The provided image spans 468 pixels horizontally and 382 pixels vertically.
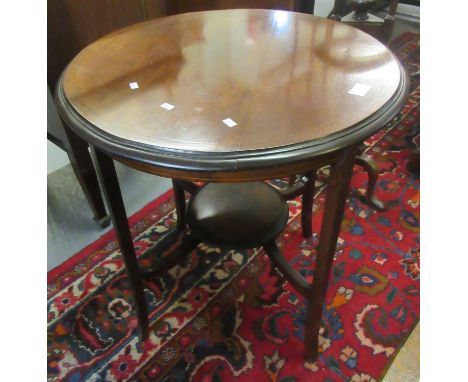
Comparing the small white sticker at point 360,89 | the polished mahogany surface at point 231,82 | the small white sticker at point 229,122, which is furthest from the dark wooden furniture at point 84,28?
the small white sticker at point 360,89

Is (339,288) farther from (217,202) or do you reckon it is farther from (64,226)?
(64,226)

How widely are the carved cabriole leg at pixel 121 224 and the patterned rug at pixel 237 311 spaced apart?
12cm

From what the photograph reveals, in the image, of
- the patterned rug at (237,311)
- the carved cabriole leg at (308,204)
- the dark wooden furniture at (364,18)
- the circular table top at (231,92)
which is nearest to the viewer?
the circular table top at (231,92)

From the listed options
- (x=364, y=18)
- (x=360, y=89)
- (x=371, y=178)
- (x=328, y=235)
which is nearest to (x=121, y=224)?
(x=328, y=235)

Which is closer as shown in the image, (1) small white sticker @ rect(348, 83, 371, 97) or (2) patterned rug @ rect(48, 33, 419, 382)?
(1) small white sticker @ rect(348, 83, 371, 97)

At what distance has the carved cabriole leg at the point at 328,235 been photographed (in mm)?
667

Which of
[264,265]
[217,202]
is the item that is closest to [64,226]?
[217,202]

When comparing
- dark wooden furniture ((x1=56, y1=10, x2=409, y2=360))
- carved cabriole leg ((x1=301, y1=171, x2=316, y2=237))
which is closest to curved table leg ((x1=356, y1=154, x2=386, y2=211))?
carved cabriole leg ((x1=301, y1=171, x2=316, y2=237))

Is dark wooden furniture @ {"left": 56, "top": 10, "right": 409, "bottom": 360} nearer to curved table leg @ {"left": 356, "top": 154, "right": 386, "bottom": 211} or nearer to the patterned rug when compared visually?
the patterned rug

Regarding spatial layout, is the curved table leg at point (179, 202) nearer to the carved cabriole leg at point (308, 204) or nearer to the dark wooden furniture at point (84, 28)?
the dark wooden furniture at point (84, 28)

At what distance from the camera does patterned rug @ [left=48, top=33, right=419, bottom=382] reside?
1.00 metres

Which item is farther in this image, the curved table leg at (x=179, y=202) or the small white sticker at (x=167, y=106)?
the curved table leg at (x=179, y=202)

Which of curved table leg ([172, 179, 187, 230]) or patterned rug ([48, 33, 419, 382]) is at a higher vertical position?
curved table leg ([172, 179, 187, 230])

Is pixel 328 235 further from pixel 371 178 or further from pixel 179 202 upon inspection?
pixel 371 178
